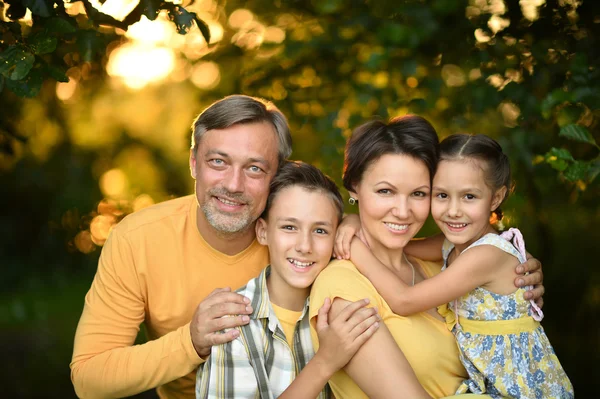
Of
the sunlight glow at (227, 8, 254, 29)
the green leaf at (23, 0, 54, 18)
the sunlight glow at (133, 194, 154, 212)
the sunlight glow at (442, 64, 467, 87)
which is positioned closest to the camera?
the green leaf at (23, 0, 54, 18)

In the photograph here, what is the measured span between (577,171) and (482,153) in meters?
0.45

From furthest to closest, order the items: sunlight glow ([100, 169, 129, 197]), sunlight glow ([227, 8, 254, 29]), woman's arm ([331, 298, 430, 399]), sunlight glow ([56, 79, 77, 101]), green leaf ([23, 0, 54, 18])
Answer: sunlight glow ([100, 169, 129, 197])
sunlight glow ([56, 79, 77, 101])
sunlight glow ([227, 8, 254, 29])
green leaf ([23, 0, 54, 18])
woman's arm ([331, 298, 430, 399])

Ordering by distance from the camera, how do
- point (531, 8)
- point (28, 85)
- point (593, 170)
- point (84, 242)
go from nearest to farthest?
1. point (28, 85)
2. point (593, 170)
3. point (531, 8)
4. point (84, 242)

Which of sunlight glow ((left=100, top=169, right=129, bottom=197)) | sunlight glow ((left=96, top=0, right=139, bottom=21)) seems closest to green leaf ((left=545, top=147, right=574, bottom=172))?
sunlight glow ((left=96, top=0, right=139, bottom=21))

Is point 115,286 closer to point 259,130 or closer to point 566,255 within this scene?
point 259,130

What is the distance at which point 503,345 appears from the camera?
8.93 feet

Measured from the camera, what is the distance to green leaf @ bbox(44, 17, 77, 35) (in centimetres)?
260

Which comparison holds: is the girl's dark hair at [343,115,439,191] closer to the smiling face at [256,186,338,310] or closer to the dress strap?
the smiling face at [256,186,338,310]

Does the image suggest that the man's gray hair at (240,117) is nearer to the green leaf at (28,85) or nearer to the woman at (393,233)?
the woman at (393,233)

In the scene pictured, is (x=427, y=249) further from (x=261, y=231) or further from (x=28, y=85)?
(x=28, y=85)

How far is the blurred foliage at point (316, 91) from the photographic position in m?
3.09

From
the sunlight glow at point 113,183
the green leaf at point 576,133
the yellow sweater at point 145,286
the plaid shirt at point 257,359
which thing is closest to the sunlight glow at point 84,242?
the sunlight glow at point 113,183

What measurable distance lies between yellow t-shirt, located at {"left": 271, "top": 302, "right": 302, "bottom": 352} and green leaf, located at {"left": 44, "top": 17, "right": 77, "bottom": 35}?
1303 millimetres

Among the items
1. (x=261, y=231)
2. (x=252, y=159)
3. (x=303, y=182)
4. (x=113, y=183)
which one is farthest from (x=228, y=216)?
(x=113, y=183)
